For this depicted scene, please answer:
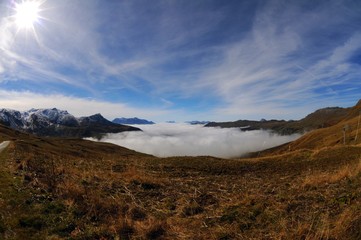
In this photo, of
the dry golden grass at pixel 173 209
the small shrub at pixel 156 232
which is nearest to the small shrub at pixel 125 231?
the dry golden grass at pixel 173 209

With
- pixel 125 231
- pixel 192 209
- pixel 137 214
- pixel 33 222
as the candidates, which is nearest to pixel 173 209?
pixel 192 209

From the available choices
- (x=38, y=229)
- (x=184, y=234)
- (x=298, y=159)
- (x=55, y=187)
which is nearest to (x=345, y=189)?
(x=184, y=234)

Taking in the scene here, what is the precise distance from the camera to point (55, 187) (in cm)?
1341

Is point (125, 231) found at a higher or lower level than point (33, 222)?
lower

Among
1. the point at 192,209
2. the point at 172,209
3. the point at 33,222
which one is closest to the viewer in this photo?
the point at 33,222

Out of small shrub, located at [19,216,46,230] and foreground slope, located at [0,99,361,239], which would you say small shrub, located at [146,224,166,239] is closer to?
foreground slope, located at [0,99,361,239]

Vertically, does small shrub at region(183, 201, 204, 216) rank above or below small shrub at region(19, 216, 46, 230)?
below

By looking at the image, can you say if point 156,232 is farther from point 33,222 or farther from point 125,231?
point 33,222

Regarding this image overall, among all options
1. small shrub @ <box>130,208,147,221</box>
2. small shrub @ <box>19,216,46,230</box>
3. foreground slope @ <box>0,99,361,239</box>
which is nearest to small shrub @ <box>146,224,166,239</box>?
foreground slope @ <box>0,99,361,239</box>

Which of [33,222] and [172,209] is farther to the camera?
[172,209]

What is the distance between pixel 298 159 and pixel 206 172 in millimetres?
12305

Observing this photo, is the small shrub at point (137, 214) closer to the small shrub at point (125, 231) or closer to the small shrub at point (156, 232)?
the small shrub at point (125, 231)

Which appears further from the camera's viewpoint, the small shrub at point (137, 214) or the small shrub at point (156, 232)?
the small shrub at point (137, 214)

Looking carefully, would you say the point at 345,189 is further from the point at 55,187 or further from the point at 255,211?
the point at 55,187
